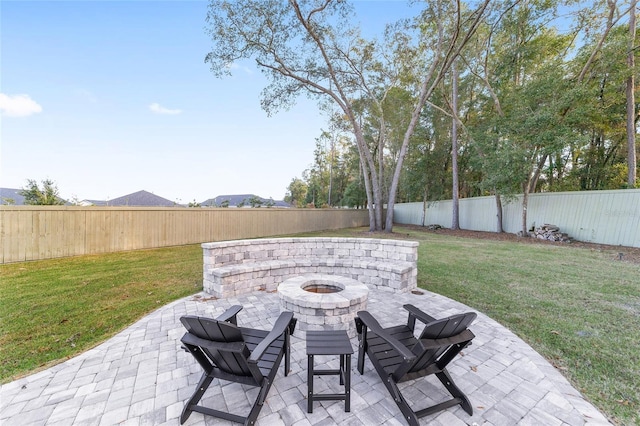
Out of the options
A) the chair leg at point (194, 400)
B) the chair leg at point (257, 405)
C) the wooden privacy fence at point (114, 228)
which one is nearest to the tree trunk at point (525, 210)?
the wooden privacy fence at point (114, 228)

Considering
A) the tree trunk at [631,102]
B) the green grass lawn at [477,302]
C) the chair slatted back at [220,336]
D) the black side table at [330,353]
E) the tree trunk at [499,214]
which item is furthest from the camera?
the tree trunk at [499,214]

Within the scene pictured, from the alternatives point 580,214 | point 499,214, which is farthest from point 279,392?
point 499,214

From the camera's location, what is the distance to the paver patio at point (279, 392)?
5.90 ft

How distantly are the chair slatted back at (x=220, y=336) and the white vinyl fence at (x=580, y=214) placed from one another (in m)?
13.0

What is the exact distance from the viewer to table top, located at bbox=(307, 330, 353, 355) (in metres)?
1.89

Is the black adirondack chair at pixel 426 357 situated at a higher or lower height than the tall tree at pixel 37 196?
lower

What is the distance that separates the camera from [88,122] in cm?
924

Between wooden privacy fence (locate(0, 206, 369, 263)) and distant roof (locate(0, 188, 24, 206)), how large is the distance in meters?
1.14

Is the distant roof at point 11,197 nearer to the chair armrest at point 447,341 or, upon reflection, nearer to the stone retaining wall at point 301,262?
the stone retaining wall at point 301,262

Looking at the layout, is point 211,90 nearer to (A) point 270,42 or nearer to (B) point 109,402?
(A) point 270,42

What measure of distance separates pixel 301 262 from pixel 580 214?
11.9 m

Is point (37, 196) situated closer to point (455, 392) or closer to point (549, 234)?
point (455, 392)

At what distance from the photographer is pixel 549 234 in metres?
10.5

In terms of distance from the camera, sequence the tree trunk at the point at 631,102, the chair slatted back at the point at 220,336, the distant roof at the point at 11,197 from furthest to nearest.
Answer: the tree trunk at the point at 631,102
the distant roof at the point at 11,197
the chair slatted back at the point at 220,336
